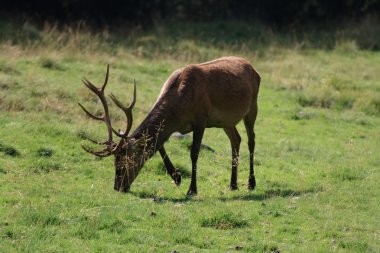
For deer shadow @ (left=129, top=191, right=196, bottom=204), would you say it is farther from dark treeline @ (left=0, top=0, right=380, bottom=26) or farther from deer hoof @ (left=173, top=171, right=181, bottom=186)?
dark treeline @ (left=0, top=0, right=380, bottom=26)

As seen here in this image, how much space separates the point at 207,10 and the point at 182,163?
874 inches

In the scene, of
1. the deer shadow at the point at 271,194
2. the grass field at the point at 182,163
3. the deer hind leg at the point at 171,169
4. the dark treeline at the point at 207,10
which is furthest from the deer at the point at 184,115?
the dark treeline at the point at 207,10

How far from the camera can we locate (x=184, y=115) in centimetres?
1150

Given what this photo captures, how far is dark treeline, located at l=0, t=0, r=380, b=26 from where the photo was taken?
101ft

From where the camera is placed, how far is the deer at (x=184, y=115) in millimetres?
11016

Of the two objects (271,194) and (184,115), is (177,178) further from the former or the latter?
(271,194)

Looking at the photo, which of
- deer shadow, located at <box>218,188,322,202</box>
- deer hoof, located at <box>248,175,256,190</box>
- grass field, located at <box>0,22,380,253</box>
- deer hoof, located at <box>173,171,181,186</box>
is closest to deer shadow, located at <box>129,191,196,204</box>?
grass field, located at <box>0,22,380,253</box>

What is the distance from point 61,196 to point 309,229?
3.17 metres

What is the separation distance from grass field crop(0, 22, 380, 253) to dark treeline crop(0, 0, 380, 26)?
17.9 feet

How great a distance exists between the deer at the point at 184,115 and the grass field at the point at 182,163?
396 mm

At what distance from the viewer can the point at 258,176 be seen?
13180 millimetres

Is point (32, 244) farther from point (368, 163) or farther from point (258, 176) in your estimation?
point (368, 163)

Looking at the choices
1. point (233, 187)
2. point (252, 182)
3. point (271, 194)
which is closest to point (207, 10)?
point (252, 182)

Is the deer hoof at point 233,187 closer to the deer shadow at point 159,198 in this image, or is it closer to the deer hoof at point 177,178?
the deer hoof at point 177,178
